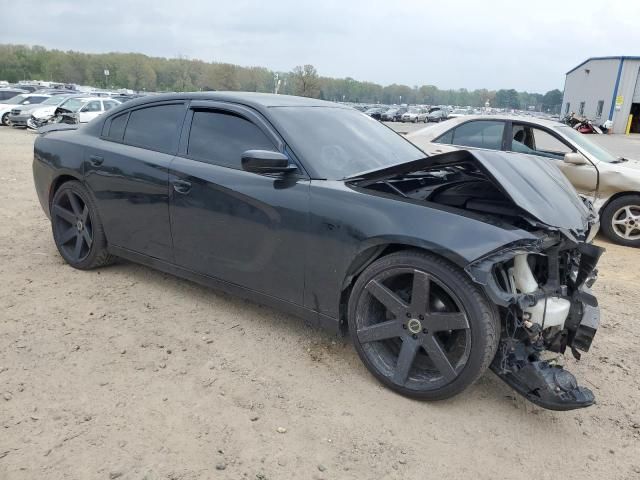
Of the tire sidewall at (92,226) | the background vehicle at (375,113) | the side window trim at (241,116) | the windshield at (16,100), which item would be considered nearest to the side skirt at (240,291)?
the tire sidewall at (92,226)

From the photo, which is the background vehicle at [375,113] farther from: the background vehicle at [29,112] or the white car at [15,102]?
the white car at [15,102]

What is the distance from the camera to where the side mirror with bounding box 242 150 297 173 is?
2.97 m

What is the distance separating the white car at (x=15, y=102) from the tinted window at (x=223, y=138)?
925 inches

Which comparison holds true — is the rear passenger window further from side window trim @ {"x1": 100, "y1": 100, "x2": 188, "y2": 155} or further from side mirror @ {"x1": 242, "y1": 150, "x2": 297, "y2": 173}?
side mirror @ {"x1": 242, "y1": 150, "x2": 297, "y2": 173}

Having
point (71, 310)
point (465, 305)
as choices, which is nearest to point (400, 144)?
point (465, 305)

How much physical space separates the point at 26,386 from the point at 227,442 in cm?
123

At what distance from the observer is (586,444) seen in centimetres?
254

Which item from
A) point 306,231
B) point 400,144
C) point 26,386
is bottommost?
point 26,386

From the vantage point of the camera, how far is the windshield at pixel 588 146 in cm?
668

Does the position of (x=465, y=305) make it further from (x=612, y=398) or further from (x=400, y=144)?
(x=400, y=144)

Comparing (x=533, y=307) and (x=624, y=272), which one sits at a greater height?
(x=533, y=307)

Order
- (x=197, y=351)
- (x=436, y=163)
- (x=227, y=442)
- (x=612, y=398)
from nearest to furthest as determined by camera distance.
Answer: (x=227, y=442)
(x=436, y=163)
(x=612, y=398)
(x=197, y=351)

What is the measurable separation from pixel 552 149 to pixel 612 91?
145 feet

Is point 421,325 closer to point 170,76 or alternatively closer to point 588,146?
point 588,146
